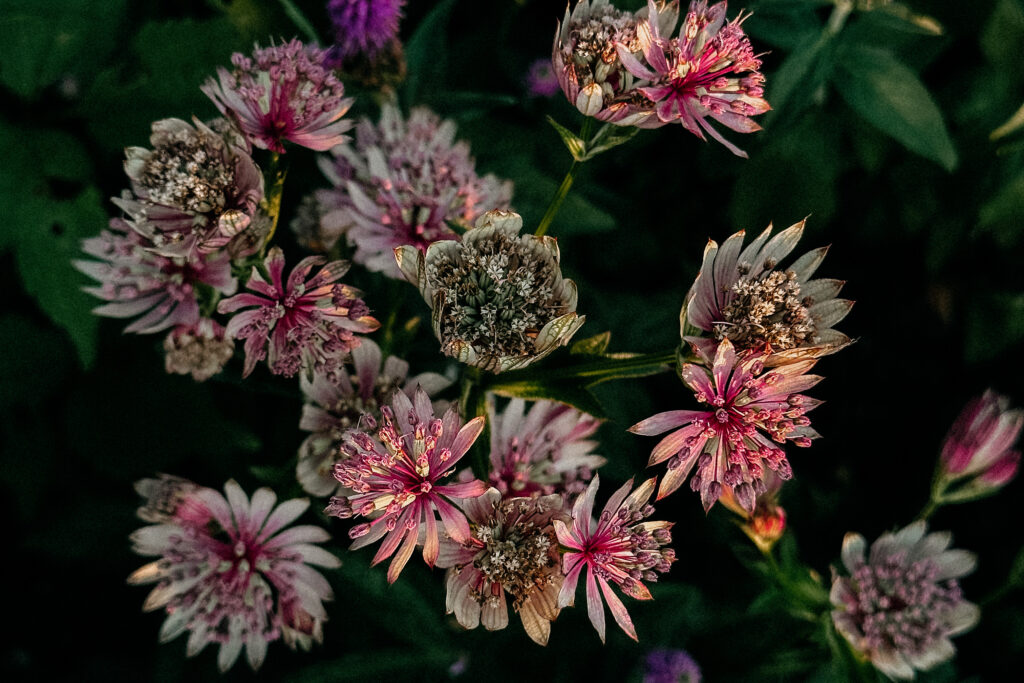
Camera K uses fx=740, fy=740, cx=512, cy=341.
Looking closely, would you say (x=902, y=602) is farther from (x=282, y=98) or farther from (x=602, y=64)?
(x=282, y=98)

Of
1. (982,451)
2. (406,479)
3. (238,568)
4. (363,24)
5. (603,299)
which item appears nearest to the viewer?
(406,479)

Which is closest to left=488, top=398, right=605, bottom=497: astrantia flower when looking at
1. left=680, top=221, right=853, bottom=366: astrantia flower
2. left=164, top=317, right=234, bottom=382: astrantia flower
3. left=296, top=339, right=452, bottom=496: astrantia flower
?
Answer: left=296, top=339, right=452, bottom=496: astrantia flower

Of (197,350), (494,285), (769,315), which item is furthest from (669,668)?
(197,350)

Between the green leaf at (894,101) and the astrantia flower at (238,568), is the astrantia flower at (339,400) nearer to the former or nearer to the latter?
the astrantia flower at (238,568)

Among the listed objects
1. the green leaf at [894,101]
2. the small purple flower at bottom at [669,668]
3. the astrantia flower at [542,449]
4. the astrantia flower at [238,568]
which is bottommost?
the small purple flower at bottom at [669,668]

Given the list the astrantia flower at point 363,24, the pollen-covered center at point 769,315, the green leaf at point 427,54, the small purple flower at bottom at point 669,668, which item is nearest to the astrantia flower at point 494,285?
the pollen-covered center at point 769,315

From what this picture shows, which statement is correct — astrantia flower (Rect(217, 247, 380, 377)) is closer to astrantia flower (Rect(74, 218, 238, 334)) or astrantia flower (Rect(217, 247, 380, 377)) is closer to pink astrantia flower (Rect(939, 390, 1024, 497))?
astrantia flower (Rect(74, 218, 238, 334))
